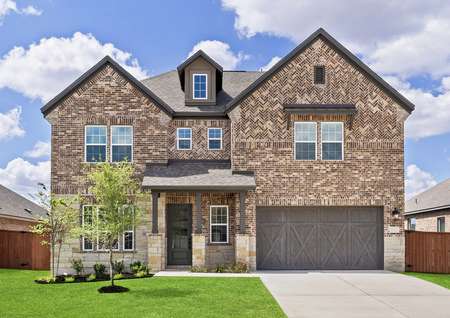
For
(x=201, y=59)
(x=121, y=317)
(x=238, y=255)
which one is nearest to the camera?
(x=121, y=317)

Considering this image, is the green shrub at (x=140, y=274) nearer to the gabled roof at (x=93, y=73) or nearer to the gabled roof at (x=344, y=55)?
the gabled roof at (x=93, y=73)

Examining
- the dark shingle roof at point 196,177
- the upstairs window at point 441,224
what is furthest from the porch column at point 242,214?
the upstairs window at point 441,224

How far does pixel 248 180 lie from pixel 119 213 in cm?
615

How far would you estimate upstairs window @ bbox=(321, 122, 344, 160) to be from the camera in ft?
73.2

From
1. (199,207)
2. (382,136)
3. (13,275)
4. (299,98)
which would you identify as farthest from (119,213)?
(382,136)

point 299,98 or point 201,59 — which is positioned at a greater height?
point 201,59

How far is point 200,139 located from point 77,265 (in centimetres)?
695

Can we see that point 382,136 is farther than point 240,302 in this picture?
Yes

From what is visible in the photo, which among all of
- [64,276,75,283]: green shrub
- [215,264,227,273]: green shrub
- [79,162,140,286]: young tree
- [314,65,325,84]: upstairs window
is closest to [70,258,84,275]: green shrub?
[64,276,75,283]: green shrub

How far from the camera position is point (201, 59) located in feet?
78.5

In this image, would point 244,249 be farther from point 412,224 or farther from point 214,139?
point 412,224

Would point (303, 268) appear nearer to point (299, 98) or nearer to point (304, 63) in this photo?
point (299, 98)

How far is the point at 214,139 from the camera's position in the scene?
2341 cm

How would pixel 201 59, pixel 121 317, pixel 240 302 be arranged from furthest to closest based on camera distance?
pixel 201 59 → pixel 240 302 → pixel 121 317
